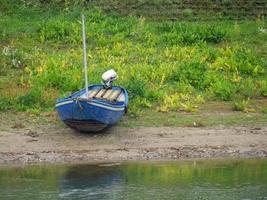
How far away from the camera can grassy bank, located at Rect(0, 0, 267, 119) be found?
2202cm

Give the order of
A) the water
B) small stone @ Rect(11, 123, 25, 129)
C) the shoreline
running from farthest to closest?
1. small stone @ Rect(11, 123, 25, 129)
2. the shoreline
3. the water

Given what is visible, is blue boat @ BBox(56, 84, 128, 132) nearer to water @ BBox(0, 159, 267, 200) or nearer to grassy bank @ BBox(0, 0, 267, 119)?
water @ BBox(0, 159, 267, 200)

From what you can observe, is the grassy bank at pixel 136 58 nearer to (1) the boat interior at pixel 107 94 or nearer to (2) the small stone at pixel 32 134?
(1) the boat interior at pixel 107 94

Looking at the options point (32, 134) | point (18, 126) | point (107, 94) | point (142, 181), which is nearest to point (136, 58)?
point (107, 94)

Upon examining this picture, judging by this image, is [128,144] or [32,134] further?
[32,134]

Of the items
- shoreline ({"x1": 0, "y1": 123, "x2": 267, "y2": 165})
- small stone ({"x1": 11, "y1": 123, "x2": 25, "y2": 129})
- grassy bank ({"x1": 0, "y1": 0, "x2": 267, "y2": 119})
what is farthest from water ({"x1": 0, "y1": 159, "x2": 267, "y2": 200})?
grassy bank ({"x1": 0, "y1": 0, "x2": 267, "y2": 119})

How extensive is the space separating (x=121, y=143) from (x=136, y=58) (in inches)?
259

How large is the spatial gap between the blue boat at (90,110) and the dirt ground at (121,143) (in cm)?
40

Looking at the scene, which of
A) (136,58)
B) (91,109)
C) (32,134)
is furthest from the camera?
(136,58)

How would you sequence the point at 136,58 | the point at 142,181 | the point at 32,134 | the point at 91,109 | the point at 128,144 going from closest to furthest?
1. the point at 142,181
2. the point at 91,109
3. the point at 128,144
4. the point at 32,134
5. the point at 136,58

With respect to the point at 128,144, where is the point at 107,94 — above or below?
above

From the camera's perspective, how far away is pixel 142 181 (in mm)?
16266

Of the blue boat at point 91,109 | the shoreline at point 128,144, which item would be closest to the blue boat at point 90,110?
the blue boat at point 91,109

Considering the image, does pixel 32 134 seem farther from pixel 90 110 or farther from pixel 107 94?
pixel 107 94
